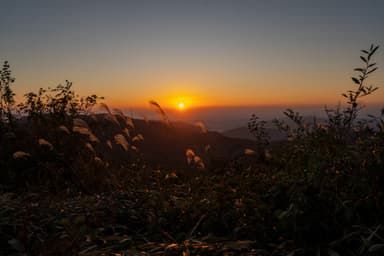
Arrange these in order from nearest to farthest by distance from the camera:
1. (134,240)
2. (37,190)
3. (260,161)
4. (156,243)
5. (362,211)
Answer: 1. (362,211)
2. (156,243)
3. (134,240)
4. (37,190)
5. (260,161)

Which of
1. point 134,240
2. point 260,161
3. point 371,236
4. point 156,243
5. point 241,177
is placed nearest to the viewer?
point 371,236

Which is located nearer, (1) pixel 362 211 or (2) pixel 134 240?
(1) pixel 362 211

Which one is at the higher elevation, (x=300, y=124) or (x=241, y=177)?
(x=300, y=124)

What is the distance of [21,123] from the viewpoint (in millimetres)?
8844

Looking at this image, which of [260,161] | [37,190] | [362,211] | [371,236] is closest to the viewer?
[371,236]

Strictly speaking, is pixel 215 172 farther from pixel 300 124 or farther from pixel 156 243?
pixel 156 243

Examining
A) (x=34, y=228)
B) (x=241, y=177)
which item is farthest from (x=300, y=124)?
(x=34, y=228)

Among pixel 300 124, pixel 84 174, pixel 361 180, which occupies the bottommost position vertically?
pixel 84 174

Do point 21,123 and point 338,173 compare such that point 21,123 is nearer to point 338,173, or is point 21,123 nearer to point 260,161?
point 260,161

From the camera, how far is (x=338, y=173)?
2750 mm

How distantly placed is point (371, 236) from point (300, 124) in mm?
1604

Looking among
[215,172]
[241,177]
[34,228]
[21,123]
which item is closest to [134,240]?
[34,228]

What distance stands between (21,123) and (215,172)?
5337 millimetres

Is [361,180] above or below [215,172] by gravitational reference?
above
